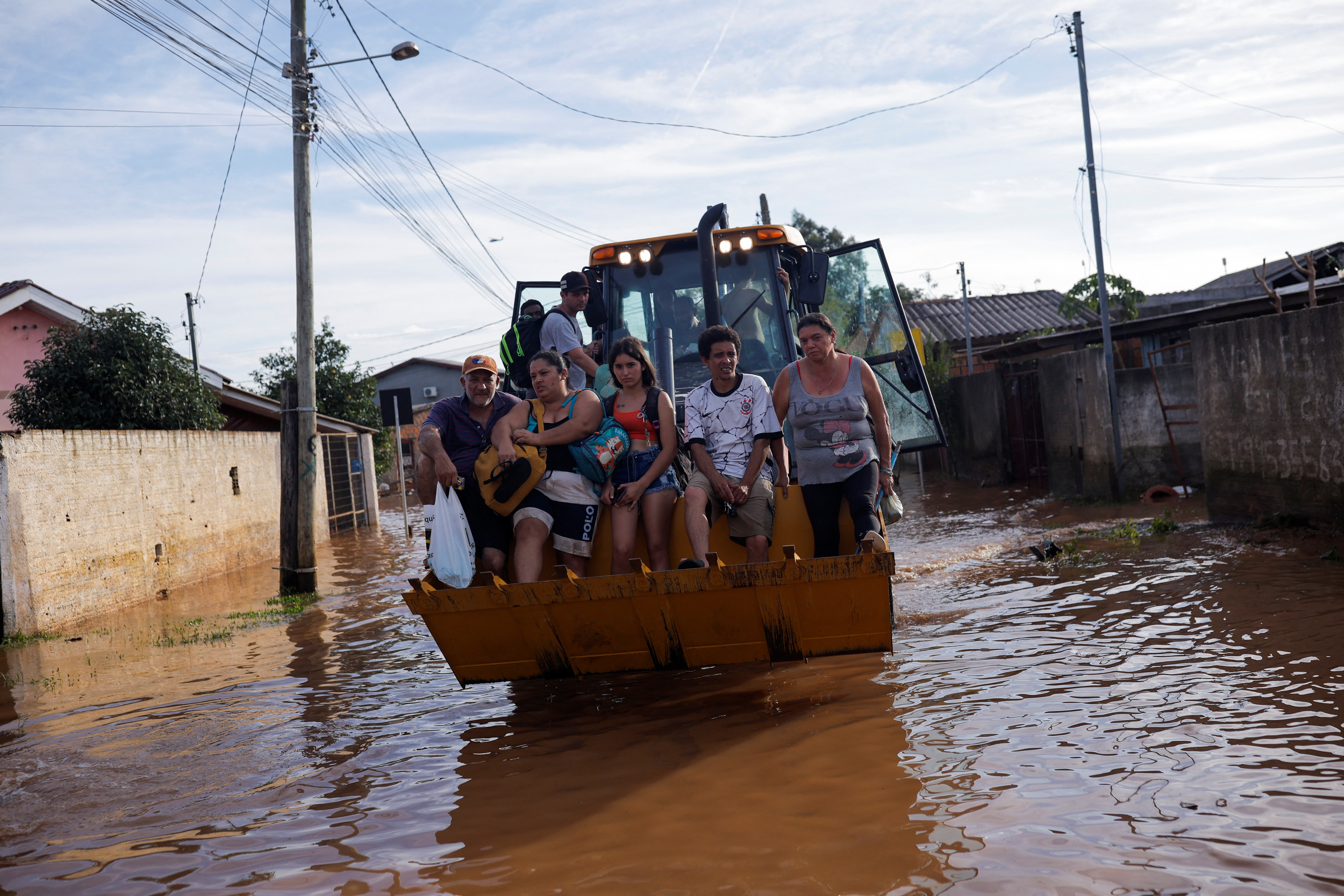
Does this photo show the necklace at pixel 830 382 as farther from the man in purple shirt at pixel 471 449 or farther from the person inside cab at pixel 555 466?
the man in purple shirt at pixel 471 449

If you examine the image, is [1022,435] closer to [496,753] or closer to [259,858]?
[496,753]

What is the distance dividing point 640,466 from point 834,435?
112 centimetres

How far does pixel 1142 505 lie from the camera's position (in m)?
13.0

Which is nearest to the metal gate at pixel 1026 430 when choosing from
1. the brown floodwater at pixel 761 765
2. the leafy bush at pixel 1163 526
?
the leafy bush at pixel 1163 526

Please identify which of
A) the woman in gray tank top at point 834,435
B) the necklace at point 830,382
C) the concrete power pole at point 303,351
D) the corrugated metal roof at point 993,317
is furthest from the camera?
the corrugated metal roof at point 993,317

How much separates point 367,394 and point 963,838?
28.1 metres

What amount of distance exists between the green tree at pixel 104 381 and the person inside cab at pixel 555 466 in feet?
34.6

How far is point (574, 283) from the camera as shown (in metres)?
7.91

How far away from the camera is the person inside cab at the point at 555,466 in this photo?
18.6 ft

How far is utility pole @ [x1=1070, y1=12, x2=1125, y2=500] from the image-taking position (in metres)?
13.7

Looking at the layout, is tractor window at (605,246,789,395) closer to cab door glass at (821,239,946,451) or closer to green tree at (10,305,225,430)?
cab door glass at (821,239,946,451)

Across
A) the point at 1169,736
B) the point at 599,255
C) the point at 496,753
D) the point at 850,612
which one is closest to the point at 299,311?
the point at 599,255

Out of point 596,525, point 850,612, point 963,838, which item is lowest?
point 963,838

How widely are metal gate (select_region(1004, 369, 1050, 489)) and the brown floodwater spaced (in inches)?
374
